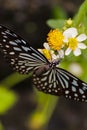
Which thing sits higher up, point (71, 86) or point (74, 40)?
point (74, 40)

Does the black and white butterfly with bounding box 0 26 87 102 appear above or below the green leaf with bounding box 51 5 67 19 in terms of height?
below

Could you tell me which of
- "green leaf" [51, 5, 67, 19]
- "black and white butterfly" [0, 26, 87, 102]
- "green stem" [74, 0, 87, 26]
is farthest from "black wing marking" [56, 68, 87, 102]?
"green leaf" [51, 5, 67, 19]

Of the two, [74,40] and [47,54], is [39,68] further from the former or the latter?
[74,40]

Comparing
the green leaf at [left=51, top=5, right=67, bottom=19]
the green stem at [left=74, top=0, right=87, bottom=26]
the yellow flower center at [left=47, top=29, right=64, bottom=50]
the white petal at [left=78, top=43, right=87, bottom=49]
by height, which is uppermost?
the green leaf at [left=51, top=5, right=67, bottom=19]

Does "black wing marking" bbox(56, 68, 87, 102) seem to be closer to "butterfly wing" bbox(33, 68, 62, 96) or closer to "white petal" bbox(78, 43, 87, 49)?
"butterfly wing" bbox(33, 68, 62, 96)

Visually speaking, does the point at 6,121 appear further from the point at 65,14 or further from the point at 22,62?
the point at 22,62

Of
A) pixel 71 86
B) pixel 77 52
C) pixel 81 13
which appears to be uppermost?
pixel 81 13

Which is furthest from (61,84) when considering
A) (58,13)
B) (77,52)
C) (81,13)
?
(58,13)
